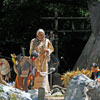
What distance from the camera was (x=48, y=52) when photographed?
11352 millimetres

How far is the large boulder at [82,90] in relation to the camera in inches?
330

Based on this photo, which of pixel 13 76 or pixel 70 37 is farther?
pixel 70 37

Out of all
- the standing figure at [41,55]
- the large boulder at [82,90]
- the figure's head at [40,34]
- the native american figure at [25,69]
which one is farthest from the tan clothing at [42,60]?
the large boulder at [82,90]

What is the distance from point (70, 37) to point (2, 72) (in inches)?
324

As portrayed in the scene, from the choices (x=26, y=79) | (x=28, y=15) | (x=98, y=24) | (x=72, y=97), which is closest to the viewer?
(x=72, y=97)

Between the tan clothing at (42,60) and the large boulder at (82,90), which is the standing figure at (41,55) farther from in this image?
the large boulder at (82,90)

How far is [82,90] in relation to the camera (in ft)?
27.6

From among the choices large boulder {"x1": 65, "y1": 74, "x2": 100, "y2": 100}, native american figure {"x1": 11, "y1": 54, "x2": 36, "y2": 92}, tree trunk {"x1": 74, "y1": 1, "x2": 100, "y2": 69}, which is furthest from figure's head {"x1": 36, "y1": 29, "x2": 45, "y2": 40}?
tree trunk {"x1": 74, "y1": 1, "x2": 100, "y2": 69}

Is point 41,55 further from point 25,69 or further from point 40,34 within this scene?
point 25,69

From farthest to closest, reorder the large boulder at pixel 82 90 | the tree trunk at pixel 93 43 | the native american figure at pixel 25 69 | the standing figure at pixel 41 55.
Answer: the tree trunk at pixel 93 43 → the standing figure at pixel 41 55 → the native american figure at pixel 25 69 → the large boulder at pixel 82 90

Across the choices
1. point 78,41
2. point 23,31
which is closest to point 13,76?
point 23,31

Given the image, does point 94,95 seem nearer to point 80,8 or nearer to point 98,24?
point 98,24

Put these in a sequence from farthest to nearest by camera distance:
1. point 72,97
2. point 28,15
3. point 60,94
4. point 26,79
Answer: point 28,15 < point 60,94 < point 26,79 < point 72,97

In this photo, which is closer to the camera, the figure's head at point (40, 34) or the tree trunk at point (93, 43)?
the figure's head at point (40, 34)
